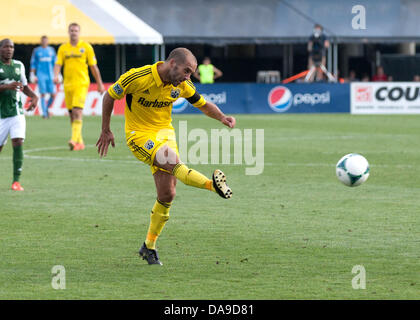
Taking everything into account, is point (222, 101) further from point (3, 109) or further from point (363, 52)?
point (3, 109)

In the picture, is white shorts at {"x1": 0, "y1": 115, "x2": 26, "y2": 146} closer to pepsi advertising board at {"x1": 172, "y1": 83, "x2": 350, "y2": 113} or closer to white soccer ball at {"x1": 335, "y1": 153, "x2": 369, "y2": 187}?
white soccer ball at {"x1": 335, "y1": 153, "x2": 369, "y2": 187}

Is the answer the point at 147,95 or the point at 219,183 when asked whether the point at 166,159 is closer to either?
the point at 147,95

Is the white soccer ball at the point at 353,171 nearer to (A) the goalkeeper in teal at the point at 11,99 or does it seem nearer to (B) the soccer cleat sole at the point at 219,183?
(B) the soccer cleat sole at the point at 219,183

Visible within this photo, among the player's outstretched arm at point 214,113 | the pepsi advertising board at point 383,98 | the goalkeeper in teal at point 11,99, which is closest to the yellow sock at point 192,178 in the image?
the player's outstretched arm at point 214,113

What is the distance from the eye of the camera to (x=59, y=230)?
923 centimetres

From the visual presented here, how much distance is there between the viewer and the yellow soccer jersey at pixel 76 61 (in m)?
17.7

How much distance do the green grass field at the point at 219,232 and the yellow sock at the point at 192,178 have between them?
662 mm

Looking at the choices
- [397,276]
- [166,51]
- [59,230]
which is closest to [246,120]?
[166,51]

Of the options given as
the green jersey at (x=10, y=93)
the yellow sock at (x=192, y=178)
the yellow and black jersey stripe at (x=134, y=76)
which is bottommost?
the yellow sock at (x=192, y=178)

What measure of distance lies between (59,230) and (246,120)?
17.9 metres

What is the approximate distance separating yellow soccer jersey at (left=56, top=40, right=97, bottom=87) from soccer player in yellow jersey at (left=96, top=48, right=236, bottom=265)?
32.6 ft

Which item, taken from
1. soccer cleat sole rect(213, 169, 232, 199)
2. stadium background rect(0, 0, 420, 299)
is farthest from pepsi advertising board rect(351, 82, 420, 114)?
soccer cleat sole rect(213, 169, 232, 199)

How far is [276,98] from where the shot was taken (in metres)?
30.9

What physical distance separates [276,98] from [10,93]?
64.0 ft
